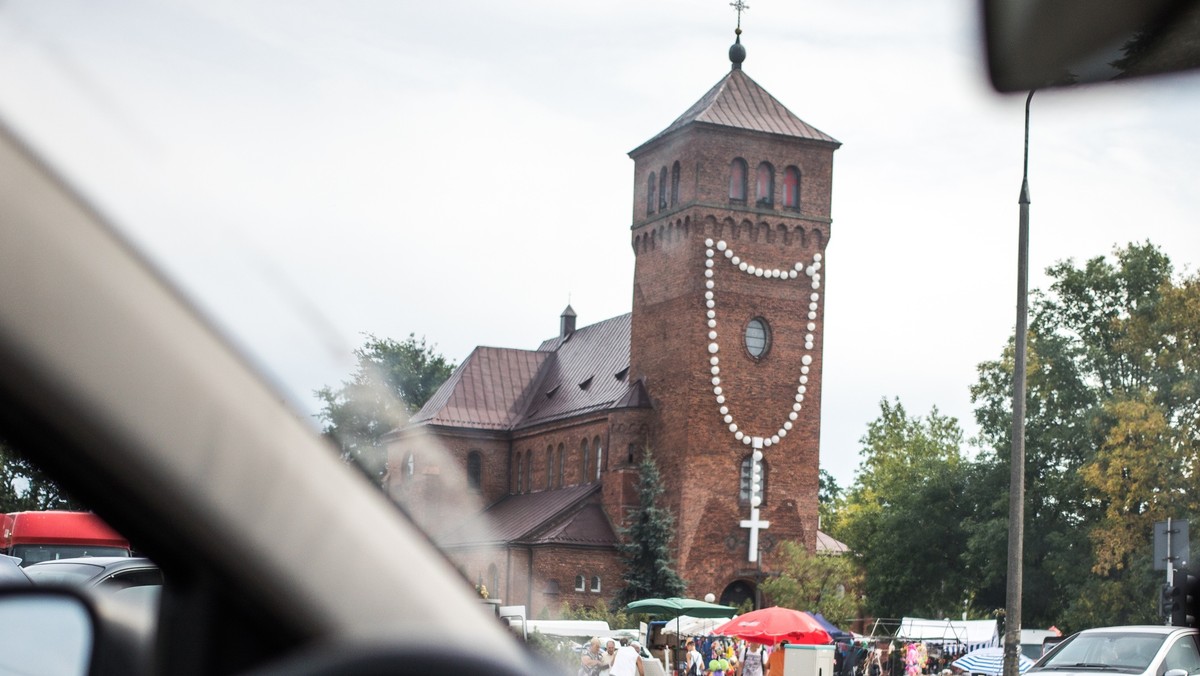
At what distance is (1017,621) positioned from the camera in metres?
19.5

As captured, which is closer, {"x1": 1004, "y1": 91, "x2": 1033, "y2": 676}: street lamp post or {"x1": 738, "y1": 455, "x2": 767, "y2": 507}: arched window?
{"x1": 1004, "y1": 91, "x2": 1033, "y2": 676}: street lamp post

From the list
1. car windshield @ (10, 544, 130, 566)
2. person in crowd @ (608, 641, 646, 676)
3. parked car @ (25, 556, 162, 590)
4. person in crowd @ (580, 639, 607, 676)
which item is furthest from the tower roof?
parked car @ (25, 556, 162, 590)

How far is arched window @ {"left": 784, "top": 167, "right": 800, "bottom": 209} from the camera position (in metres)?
50.8

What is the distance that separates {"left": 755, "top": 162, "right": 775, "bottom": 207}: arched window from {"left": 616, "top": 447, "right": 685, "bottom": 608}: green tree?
28.7 ft

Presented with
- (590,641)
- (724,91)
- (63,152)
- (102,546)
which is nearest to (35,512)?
(102,546)

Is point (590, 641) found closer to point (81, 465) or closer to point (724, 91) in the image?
point (81, 465)

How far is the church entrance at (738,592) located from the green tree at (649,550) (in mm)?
1783

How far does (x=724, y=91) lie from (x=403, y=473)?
161ft

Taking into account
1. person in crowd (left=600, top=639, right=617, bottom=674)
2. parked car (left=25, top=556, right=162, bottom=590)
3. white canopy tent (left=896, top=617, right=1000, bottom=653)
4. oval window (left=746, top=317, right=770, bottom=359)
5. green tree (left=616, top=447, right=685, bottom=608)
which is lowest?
white canopy tent (left=896, top=617, right=1000, bottom=653)

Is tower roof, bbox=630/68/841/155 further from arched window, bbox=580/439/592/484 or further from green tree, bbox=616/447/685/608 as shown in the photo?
arched window, bbox=580/439/592/484

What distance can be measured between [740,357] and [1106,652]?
126ft

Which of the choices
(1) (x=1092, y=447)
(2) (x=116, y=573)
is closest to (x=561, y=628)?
(2) (x=116, y=573)

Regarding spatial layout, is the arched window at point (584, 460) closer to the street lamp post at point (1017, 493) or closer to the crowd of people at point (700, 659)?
the street lamp post at point (1017, 493)

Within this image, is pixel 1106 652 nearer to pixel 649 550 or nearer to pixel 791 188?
pixel 649 550
